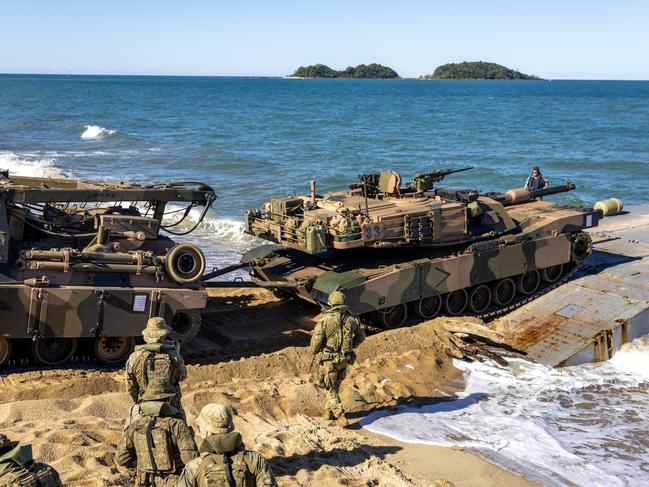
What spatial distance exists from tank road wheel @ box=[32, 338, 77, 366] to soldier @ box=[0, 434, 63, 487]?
273 inches

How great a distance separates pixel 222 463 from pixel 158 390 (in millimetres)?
2111

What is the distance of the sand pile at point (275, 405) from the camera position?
27.7 ft

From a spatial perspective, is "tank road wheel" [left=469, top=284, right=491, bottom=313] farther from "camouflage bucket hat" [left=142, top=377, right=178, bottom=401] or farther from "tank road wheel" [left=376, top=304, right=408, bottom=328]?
"camouflage bucket hat" [left=142, top=377, right=178, bottom=401]

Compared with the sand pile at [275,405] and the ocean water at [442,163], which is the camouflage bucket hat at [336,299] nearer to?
the sand pile at [275,405]

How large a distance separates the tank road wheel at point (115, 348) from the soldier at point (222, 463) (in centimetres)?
720

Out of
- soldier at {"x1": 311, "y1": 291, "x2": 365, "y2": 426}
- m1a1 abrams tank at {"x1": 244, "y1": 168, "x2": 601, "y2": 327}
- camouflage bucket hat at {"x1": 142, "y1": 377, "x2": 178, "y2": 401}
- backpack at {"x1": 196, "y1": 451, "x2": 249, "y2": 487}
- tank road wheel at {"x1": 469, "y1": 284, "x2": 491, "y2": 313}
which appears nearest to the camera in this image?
backpack at {"x1": 196, "y1": 451, "x2": 249, "y2": 487}

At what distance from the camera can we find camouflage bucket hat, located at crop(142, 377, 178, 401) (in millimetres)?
7156

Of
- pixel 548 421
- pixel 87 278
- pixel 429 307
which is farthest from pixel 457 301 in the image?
pixel 87 278

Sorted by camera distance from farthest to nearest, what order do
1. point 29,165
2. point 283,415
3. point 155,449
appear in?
1. point 29,165
2. point 283,415
3. point 155,449

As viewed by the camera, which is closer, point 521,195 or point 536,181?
point 521,195

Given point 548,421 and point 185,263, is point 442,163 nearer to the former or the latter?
point 185,263

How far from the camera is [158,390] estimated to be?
720 cm

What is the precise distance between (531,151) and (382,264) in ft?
110

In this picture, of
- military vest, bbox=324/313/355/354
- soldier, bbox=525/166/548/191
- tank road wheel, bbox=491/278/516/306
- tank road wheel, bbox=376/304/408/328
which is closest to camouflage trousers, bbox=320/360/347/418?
military vest, bbox=324/313/355/354
